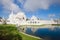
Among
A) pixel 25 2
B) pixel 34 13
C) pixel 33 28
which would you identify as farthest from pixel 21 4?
pixel 33 28

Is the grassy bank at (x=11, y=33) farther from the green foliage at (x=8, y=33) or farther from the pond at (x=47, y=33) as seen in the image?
the pond at (x=47, y=33)

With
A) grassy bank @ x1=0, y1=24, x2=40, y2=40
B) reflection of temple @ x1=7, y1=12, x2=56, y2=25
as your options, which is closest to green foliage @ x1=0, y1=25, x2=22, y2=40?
grassy bank @ x1=0, y1=24, x2=40, y2=40

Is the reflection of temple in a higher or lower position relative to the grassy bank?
higher

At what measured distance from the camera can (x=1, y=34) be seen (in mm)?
2852

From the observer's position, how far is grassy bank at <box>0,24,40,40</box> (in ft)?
9.38

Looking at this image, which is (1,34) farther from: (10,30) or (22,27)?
(22,27)

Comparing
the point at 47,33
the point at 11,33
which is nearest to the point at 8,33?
the point at 11,33

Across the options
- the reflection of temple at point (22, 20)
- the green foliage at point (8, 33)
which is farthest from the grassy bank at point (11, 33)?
the reflection of temple at point (22, 20)

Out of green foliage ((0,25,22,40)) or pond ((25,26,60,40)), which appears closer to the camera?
green foliage ((0,25,22,40))

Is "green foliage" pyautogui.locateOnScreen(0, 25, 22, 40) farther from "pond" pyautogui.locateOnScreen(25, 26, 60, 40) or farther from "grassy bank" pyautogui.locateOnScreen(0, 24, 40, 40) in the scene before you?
"pond" pyautogui.locateOnScreen(25, 26, 60, 40)

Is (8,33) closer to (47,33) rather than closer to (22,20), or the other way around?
(22,20)

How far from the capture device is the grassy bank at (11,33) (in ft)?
9.38

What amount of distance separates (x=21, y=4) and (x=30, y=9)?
7.7 inches

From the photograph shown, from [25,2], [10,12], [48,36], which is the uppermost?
[25,2]
